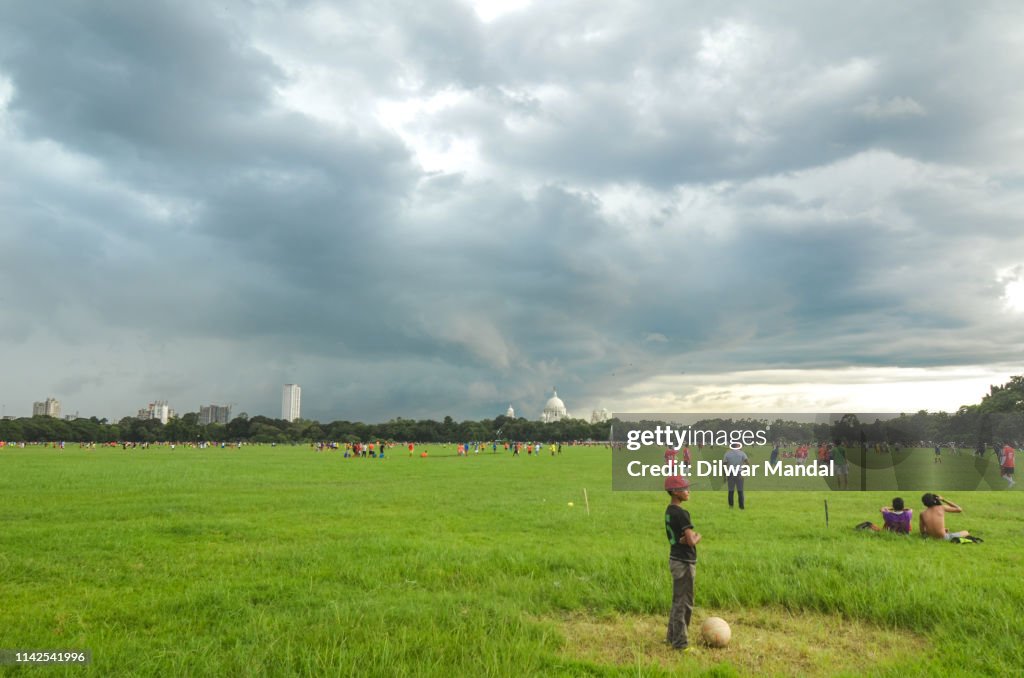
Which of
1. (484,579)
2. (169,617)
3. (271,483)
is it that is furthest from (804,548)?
(271,483)

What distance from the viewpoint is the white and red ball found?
313 inches

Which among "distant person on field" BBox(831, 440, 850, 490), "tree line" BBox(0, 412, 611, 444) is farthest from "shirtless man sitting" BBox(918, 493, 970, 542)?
"tree line" BBox(0, 412, 611, 444)

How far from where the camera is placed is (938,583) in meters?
10.2

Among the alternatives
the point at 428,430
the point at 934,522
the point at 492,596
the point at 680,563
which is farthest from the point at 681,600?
the point at 428,430

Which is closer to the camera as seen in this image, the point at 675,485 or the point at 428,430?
the point at 675,485

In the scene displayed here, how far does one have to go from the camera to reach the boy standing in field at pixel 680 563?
25.6ft

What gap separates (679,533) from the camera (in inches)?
307

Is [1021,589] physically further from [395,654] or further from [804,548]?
[395,654]

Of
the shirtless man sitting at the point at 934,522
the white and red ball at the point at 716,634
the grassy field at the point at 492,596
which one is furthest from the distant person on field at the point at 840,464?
the white and red ball at the point at 716,634

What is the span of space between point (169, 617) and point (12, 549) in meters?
7.85

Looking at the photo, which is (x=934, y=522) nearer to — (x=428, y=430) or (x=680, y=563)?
(x=680, y=563)

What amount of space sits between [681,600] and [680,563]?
1.61 ft

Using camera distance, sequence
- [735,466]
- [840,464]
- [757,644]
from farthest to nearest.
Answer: [840,464]
[735,466]
[757,644]

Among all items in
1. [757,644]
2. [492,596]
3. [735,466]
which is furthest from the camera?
[735,466]
